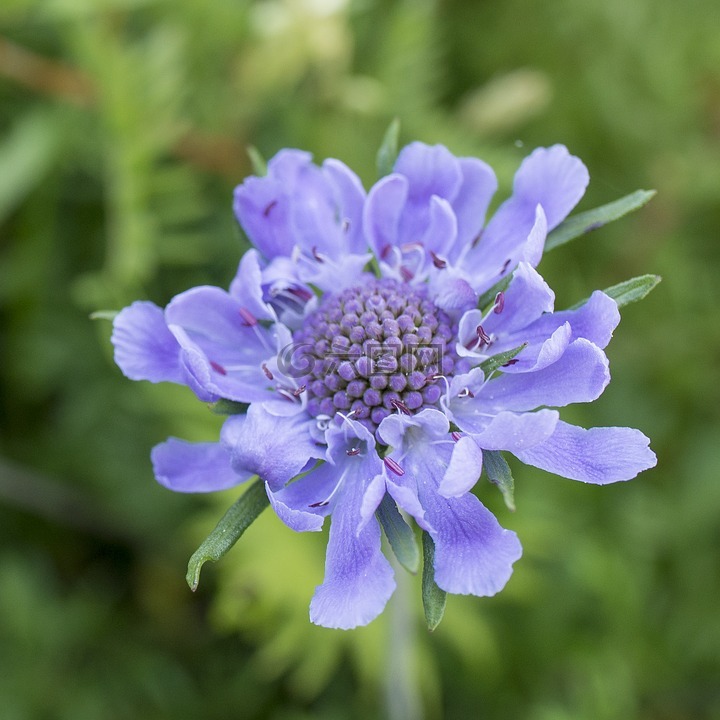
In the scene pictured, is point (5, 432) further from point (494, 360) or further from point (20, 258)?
point (494, 360)

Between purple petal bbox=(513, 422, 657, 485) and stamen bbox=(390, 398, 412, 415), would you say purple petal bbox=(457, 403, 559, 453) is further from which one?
stamen bbox=(390, 398, 412, 415)

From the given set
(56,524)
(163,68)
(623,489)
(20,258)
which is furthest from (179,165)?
(623,489)

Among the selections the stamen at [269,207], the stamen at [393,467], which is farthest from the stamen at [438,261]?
the stamen at [393,467]

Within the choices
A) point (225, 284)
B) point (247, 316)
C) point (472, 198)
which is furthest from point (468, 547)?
point (225, 284)

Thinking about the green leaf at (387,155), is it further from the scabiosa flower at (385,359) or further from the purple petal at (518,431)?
the purple petal at (518,431)

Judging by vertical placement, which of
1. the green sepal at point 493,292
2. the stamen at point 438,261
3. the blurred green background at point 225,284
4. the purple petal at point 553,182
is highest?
the purple petal at point 553,182

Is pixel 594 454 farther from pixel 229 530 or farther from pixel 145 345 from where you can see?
pixel 145 345

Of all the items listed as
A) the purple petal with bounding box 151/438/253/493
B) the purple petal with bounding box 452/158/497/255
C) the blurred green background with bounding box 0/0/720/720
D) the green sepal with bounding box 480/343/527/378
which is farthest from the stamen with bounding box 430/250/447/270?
the blurred green background with bounding box 0/0/720/720
